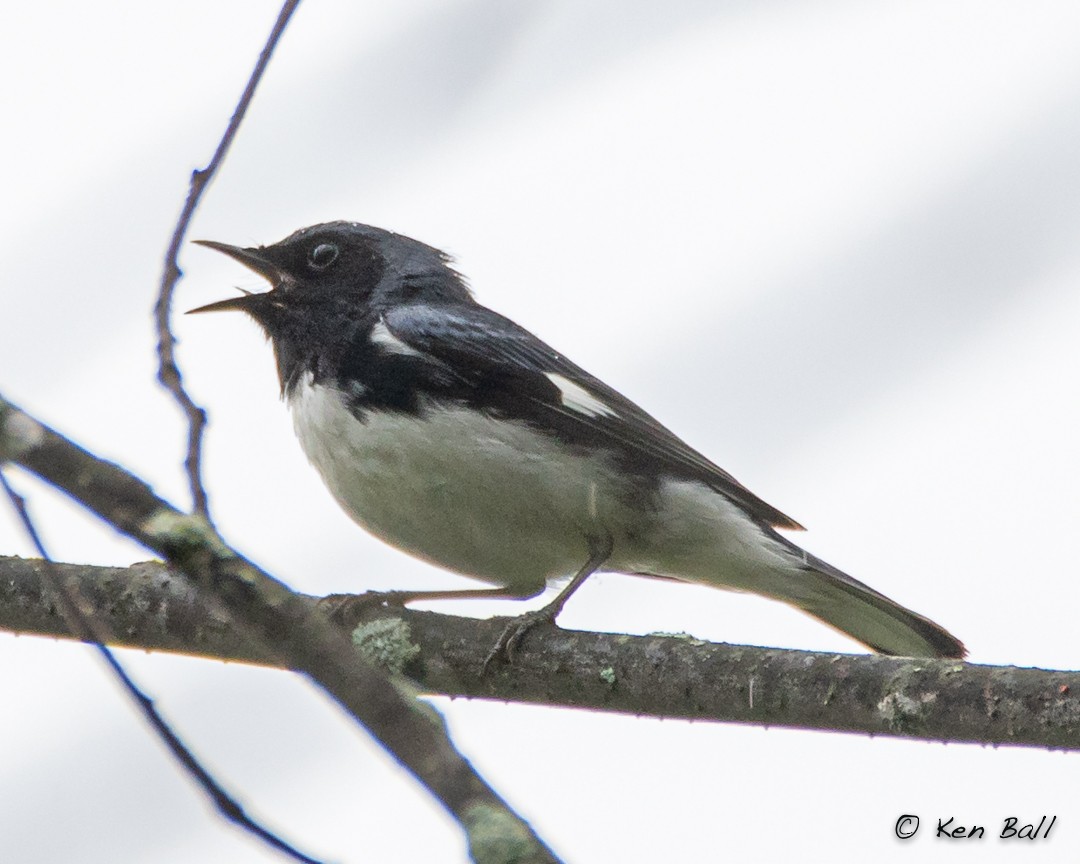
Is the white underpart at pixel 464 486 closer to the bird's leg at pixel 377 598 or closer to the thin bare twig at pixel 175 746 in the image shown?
the bird's leg at pixel 377 598

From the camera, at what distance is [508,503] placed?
183 inches

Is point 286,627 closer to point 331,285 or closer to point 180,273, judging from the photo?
point 180,273

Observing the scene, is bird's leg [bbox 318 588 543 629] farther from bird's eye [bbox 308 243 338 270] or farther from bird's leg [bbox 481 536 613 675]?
bird's eye [bbox 308 243 338 270]

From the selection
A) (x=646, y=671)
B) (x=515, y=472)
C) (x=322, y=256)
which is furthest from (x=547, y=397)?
(x=646, y=671)

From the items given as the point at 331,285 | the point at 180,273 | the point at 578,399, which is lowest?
the point at 578,399

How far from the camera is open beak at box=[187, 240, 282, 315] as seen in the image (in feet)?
17.9

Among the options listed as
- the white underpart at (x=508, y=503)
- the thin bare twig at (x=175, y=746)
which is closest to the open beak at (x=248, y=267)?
the white underpart at (x=508, y=503)

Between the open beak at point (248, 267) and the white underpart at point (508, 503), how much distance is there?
63cm

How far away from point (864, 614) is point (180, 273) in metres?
3.30

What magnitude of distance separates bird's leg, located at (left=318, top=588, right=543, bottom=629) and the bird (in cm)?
1

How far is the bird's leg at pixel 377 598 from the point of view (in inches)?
178

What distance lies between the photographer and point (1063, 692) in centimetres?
308

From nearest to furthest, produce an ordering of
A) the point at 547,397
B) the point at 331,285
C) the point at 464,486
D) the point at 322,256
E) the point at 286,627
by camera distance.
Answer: the point at 286,627
the point at 464,486
the point at 547,397
the point at 331,285
the point at 322,256

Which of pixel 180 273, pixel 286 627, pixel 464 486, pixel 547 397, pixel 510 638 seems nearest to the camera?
pixel 286 627
